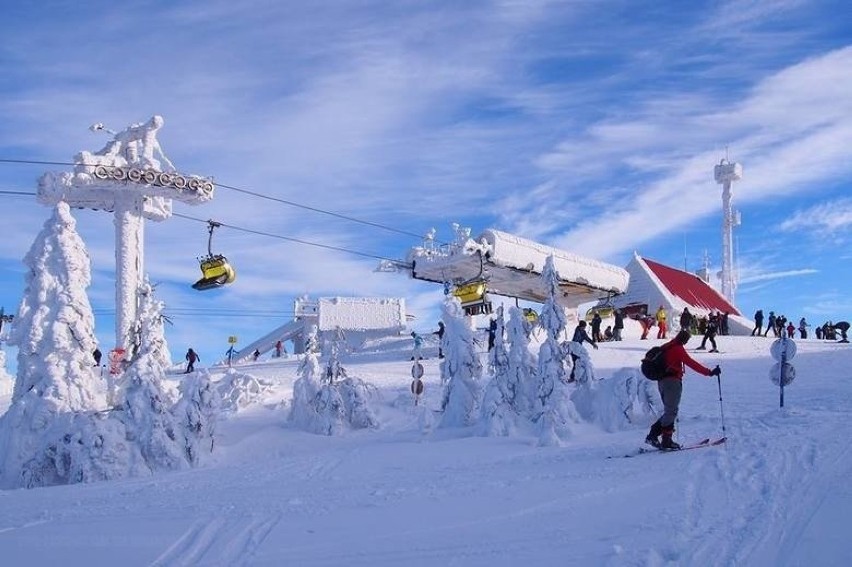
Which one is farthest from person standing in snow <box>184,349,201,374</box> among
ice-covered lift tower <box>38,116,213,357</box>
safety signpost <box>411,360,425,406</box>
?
safety signpost <box>411,360,425,406</box>

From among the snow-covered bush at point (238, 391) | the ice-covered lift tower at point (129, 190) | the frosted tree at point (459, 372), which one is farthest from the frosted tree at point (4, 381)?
the frosted tree at point (459, 372)

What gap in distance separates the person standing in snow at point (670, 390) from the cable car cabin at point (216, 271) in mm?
19321

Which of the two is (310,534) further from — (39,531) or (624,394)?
(624,394)

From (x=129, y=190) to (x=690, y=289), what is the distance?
38.9 meters

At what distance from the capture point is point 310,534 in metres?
6.62

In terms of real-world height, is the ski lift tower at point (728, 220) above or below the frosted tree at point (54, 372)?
above

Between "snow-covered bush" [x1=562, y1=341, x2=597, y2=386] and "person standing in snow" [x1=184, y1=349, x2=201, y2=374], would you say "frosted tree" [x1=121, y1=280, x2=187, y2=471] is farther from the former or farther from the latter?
"person standing in snow" [x1=184, y1=349, x2=201, y2=374]

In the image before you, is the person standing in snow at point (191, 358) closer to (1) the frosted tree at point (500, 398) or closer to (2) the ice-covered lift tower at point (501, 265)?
(2) the ice-covered lift tower at point (501, 265)

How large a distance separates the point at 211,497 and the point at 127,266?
2427cm

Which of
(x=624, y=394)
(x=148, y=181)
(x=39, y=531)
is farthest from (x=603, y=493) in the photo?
(x=148, y=181)

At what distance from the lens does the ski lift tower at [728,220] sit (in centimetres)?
6669

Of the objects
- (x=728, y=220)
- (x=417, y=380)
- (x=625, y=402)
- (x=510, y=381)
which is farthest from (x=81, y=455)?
(x=728, y=220)

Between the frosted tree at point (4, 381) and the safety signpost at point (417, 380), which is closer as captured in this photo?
the safety signpost at point (417, 380)

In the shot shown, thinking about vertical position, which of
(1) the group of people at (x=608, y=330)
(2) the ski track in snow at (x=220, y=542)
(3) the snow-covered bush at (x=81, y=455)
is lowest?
(3) the snow-covered bush at (x=81, y=455)
